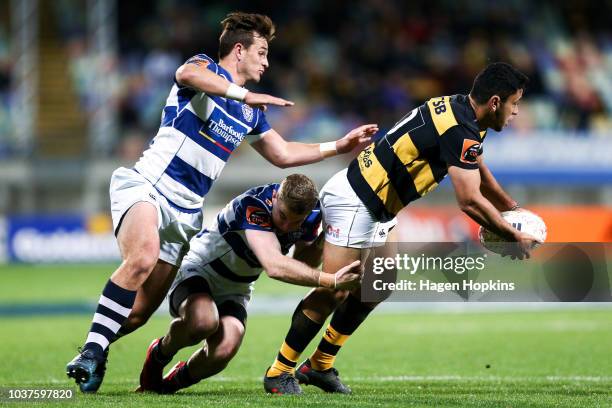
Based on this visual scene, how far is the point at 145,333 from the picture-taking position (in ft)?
40.3

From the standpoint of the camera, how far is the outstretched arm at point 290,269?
20.4ft

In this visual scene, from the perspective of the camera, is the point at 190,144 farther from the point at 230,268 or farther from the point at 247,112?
the point at 230,268

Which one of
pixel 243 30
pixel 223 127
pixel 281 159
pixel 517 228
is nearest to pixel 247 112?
pixel 223 127

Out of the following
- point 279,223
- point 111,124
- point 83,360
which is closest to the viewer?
point 83,360

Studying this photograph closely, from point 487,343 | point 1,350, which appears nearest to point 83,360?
point 1,350

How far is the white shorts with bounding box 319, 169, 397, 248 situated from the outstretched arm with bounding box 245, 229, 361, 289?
→ 49cm

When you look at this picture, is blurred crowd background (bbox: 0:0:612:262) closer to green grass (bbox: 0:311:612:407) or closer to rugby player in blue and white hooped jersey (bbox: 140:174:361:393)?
green grass (bbox: 0:311:612:407)

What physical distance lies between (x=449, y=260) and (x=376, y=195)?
2.53 feet

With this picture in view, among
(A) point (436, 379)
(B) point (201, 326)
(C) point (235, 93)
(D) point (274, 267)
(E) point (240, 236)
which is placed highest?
(C) point (235, 93)

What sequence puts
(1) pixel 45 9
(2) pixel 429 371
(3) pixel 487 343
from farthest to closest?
(1) pixel 45 9 → (3) pixel 487 343 → (2) pixel 429 371

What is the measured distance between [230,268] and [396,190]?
1272 millimetres

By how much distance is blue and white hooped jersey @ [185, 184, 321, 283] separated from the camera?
22.2 ft

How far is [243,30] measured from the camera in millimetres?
7062

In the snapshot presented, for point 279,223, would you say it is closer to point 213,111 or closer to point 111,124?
point 213,111
